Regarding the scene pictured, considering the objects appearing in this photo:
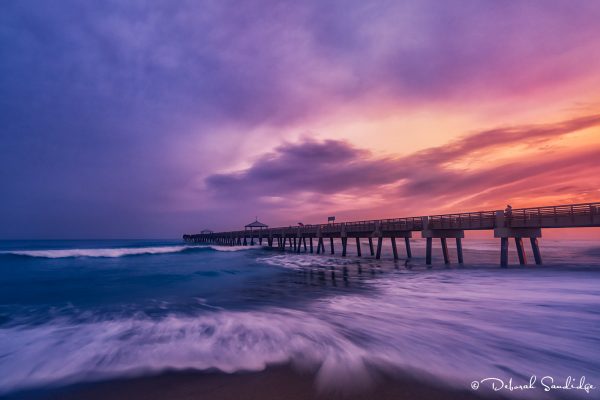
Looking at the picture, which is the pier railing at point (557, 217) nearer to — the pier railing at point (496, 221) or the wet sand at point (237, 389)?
the pier railing at point (496, 221)

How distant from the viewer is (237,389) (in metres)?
4.21

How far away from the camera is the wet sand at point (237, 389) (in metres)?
3.97

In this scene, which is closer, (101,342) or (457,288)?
(101,342)

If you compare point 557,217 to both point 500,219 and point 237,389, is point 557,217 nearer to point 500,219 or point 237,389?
point 500,219

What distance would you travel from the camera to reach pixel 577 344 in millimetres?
6133

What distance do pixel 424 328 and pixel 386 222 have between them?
70.4ft

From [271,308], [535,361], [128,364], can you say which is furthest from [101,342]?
[535,361]

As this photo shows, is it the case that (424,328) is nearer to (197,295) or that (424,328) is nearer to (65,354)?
(65,354)
